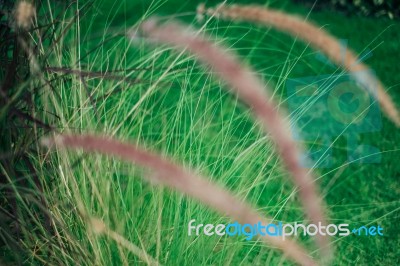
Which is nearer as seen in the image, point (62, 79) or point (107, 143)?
point (107, 143)

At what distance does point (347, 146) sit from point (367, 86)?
0.26 metres

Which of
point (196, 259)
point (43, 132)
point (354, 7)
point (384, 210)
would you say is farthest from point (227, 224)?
point (354, 7)

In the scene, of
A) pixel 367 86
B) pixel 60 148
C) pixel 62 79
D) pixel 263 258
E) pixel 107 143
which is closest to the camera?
pixel 107 143

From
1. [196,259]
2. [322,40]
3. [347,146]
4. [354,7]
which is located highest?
[354,7]

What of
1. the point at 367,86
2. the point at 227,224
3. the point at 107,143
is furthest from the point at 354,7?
the point at 107,143

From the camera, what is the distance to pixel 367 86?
2.27 metres

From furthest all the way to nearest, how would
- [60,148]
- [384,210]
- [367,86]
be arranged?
[367,86], [384,210], [60,148]

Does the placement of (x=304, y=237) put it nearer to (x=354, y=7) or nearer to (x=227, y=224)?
(x=227, y=224)

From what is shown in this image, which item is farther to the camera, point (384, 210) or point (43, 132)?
point (384, 210)

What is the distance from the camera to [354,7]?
10.4ft

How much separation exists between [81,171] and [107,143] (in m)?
0.41

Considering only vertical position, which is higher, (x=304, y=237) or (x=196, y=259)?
(x=304, y=237)

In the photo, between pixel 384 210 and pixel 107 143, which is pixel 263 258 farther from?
pixel 107 143

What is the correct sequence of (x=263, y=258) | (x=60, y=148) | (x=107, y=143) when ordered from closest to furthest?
(x=107, y=143) < (x=60, y=148) < (x=263, y=258)
